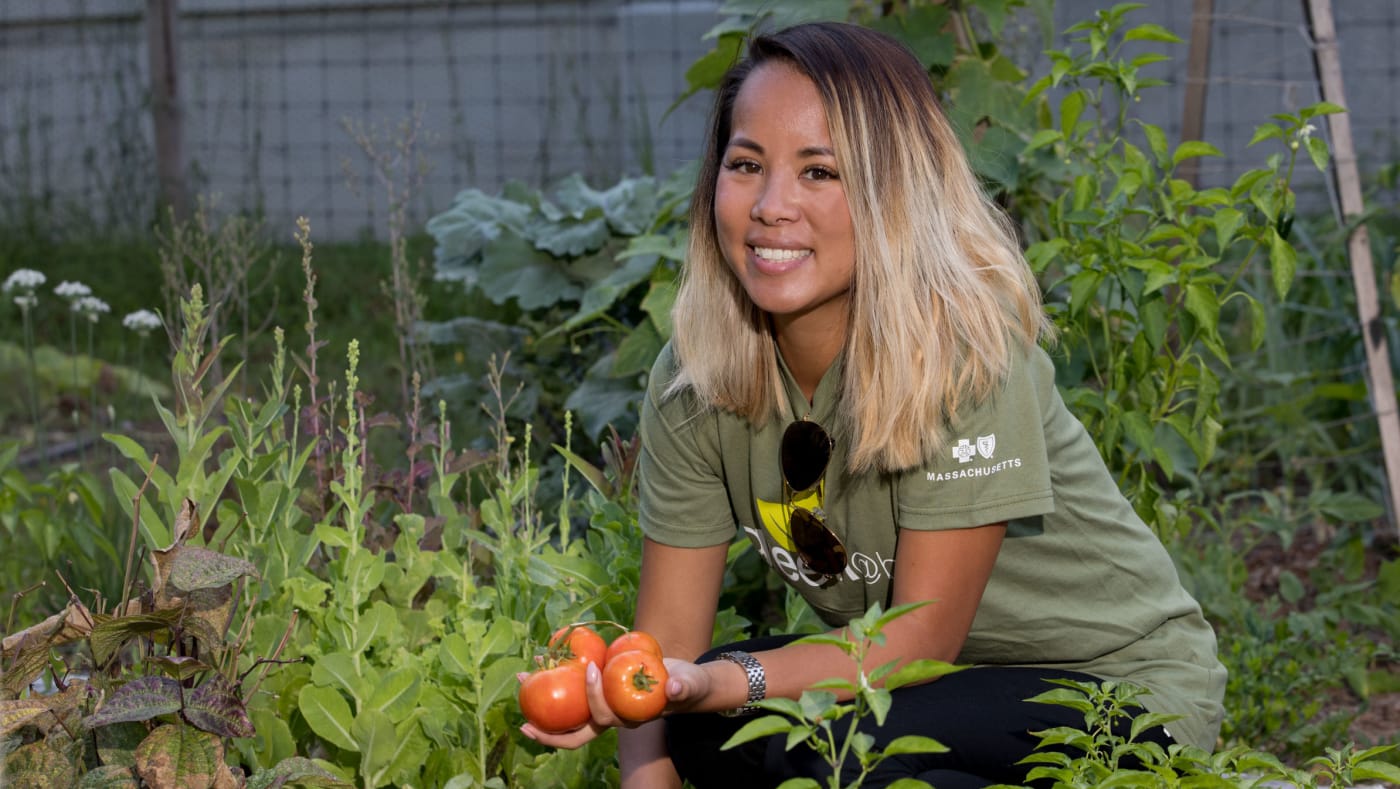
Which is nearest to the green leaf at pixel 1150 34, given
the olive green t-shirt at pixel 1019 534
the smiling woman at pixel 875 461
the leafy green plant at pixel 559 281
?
the smiling woman at pixel 875 461

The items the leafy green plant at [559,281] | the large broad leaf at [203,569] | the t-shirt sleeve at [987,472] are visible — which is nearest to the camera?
the large broad leaf at [203,569]

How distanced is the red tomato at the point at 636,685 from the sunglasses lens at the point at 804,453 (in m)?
0.45

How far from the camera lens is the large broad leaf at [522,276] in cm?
369

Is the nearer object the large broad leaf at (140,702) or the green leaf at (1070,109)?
the large broad leaf at (140,702)

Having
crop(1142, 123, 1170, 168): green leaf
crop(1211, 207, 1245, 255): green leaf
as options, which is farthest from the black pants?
crop(1142, 123, 1170, 168): green leaf

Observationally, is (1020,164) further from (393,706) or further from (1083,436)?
(393,706)

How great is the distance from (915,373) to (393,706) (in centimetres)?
85

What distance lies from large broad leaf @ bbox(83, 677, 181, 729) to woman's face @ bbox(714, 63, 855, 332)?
2.82ft

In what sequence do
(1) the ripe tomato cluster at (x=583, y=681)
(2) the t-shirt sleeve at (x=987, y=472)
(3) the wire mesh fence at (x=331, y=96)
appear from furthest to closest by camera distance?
1. (3) the wire mesh fence at (x=331, y=96)
2. (2) the t-shirt sleeve at (x=987, y=472)
3. (1) the ripe tomato cluster at (x=583, y=681)

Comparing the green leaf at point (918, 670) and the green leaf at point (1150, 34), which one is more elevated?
the green leaf at point (1150, 34)

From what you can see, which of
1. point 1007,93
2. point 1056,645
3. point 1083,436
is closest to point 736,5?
point 1007,93

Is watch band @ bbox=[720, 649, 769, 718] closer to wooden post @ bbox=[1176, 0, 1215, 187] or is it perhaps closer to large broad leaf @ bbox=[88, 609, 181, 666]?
large broad leaf @ bbox=[88, 609, 181, 666]

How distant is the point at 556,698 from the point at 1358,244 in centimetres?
252

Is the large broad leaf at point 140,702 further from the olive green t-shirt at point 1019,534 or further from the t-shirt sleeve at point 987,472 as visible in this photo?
the t-shirt sleeve at point 987,472
